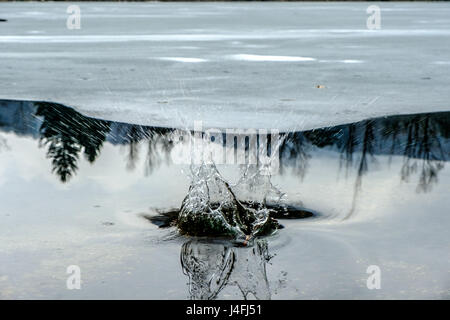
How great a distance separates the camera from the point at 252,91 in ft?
38.5

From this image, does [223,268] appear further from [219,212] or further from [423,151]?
[423,151]

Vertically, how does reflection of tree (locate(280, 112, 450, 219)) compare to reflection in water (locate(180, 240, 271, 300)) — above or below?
above

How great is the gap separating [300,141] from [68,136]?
2.32m

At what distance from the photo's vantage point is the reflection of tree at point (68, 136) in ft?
23.8

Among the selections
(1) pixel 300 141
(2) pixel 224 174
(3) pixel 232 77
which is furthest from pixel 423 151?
(3) pixel 232 77

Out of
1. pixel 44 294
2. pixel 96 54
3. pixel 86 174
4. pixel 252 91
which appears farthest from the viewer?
pixel 96 54

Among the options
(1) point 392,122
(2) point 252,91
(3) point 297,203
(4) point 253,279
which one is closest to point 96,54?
(2) point 252,91

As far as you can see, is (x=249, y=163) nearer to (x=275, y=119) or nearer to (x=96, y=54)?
(x=275, y=119)

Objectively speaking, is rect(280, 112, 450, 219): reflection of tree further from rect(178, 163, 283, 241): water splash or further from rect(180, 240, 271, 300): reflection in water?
rect(180, 240, 271, 300): reflection in water

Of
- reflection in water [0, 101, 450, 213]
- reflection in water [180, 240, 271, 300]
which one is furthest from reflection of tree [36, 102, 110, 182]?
reflection in water [180, 240, 271, 300]

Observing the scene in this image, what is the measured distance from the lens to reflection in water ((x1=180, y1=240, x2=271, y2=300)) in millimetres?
4184

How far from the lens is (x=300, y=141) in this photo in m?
8.10

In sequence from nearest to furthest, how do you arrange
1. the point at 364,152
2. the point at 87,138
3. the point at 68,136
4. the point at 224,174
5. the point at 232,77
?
the point at 224,174 < the point at 364,152 < the point at 87,138 < the point at 68,136 < the point at 232,77

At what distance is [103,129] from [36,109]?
1688 mm
